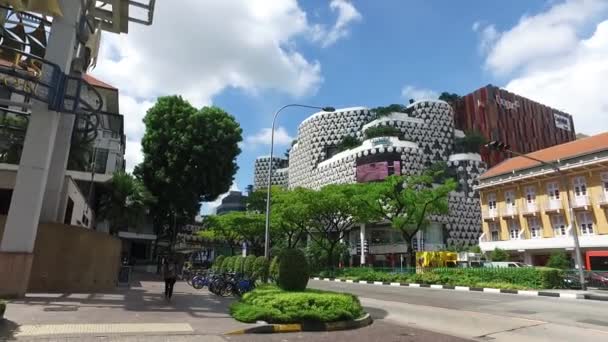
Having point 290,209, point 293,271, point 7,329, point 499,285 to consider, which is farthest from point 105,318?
point 290,209

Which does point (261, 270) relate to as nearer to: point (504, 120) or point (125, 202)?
point (125, 202)

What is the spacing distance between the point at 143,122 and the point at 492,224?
3768 centimetres

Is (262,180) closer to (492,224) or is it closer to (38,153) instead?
(492,224)

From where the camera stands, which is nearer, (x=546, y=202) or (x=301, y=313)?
(x=301, y=313)

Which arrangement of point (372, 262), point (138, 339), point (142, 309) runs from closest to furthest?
point (138, 339), point (142, 309), point (372, 262)

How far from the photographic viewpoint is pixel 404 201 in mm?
35125

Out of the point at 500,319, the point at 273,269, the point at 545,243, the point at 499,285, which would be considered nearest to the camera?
the point at 500,319

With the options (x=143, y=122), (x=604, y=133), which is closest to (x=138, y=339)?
(x=143, y=122)

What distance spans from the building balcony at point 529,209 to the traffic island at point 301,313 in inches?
1460

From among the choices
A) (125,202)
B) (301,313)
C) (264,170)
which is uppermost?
(264,170)

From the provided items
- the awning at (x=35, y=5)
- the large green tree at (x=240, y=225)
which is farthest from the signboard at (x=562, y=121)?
the awning at (x=35, y=5)

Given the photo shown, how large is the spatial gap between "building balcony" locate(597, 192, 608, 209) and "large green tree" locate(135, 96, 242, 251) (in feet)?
103

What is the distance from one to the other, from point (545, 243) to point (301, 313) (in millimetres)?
37874

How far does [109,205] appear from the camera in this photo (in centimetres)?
3198
